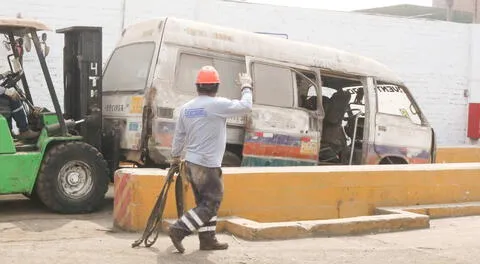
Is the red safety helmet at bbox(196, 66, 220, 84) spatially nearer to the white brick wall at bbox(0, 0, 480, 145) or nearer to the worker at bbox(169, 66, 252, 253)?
the worker at bbox(169, 66, 252, 253)

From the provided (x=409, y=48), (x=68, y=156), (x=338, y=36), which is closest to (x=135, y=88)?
(x=68, y=156)

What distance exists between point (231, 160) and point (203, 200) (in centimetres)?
317

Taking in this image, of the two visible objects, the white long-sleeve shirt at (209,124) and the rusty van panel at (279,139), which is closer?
the white long-sleeve shirt at (209,124)

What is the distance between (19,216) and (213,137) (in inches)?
134

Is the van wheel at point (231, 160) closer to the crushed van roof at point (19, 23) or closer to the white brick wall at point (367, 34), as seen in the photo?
the crushed van roof at point (19, 23)

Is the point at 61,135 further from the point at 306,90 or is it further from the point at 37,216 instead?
the point at 306,90

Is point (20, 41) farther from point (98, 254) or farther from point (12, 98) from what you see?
point (98, 254)

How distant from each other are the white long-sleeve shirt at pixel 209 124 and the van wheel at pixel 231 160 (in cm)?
302

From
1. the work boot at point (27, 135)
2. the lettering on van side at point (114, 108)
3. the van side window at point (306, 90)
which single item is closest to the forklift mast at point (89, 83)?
the lettering on van side at point (114, 108)

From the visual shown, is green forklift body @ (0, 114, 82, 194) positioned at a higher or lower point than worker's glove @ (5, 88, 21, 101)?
lower

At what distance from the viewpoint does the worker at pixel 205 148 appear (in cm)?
571

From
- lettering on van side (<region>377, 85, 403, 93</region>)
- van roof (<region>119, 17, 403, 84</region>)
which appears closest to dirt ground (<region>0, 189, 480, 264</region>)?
van roof (<region>119, 17, 403, 84</region>)

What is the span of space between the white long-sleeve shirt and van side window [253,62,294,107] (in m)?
3.21

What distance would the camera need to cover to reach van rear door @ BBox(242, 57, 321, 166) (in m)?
8.90
